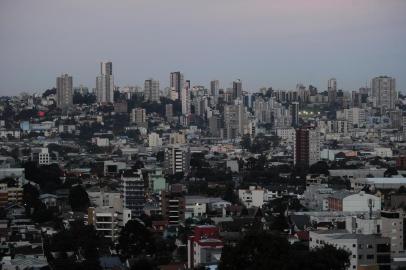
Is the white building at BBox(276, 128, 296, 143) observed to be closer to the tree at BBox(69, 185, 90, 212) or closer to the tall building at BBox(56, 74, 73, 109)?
the tall building at BBox(56, 74, 73, 109)

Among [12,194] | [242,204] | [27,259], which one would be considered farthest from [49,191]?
[27,259]

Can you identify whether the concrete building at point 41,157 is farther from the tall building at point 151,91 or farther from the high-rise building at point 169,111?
the tall building at point 151,91

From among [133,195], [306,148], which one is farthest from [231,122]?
[133,195]

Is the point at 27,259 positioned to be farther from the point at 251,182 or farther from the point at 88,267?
the point at 251,182

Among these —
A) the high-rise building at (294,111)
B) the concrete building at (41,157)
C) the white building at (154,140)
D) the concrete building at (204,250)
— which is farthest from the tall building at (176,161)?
the high-rise building at (294,111)

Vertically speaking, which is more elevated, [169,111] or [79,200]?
[169,111]

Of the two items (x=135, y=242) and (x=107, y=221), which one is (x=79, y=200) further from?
(x=135, y=242)
